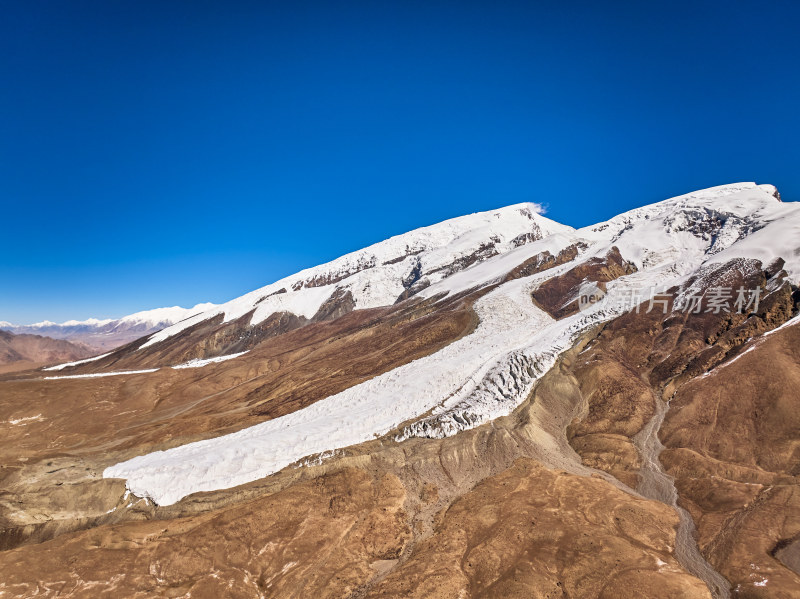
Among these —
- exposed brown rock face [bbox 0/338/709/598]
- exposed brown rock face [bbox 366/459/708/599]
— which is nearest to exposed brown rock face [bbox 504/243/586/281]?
exposed brown rock face [bbox 0/338/709/598]

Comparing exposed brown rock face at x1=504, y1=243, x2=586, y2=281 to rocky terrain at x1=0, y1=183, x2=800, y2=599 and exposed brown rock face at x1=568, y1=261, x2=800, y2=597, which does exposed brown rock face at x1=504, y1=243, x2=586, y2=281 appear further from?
exposed brown rock face at x1=568, y1=261, x2=800, y2=597

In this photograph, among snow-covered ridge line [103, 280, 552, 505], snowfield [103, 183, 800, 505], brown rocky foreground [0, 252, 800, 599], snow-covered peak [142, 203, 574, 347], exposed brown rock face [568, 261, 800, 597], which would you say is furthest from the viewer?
snow-covered peak [142, 203, 574, 347]

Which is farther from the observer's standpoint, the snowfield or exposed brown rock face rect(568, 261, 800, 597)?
the snowfield

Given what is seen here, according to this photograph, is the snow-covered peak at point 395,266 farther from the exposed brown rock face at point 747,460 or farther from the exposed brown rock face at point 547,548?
the exposed brown rock face at point 547,548

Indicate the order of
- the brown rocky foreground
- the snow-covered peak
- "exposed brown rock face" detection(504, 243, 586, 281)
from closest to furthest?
the brown rocky foreground
"exposed brown rock face" detection(504, 243, 586, 281)
the snow-covered peak

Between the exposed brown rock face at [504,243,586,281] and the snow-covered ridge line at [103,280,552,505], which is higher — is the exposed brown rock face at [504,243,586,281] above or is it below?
above

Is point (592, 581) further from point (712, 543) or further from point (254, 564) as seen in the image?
point (254, 564)
